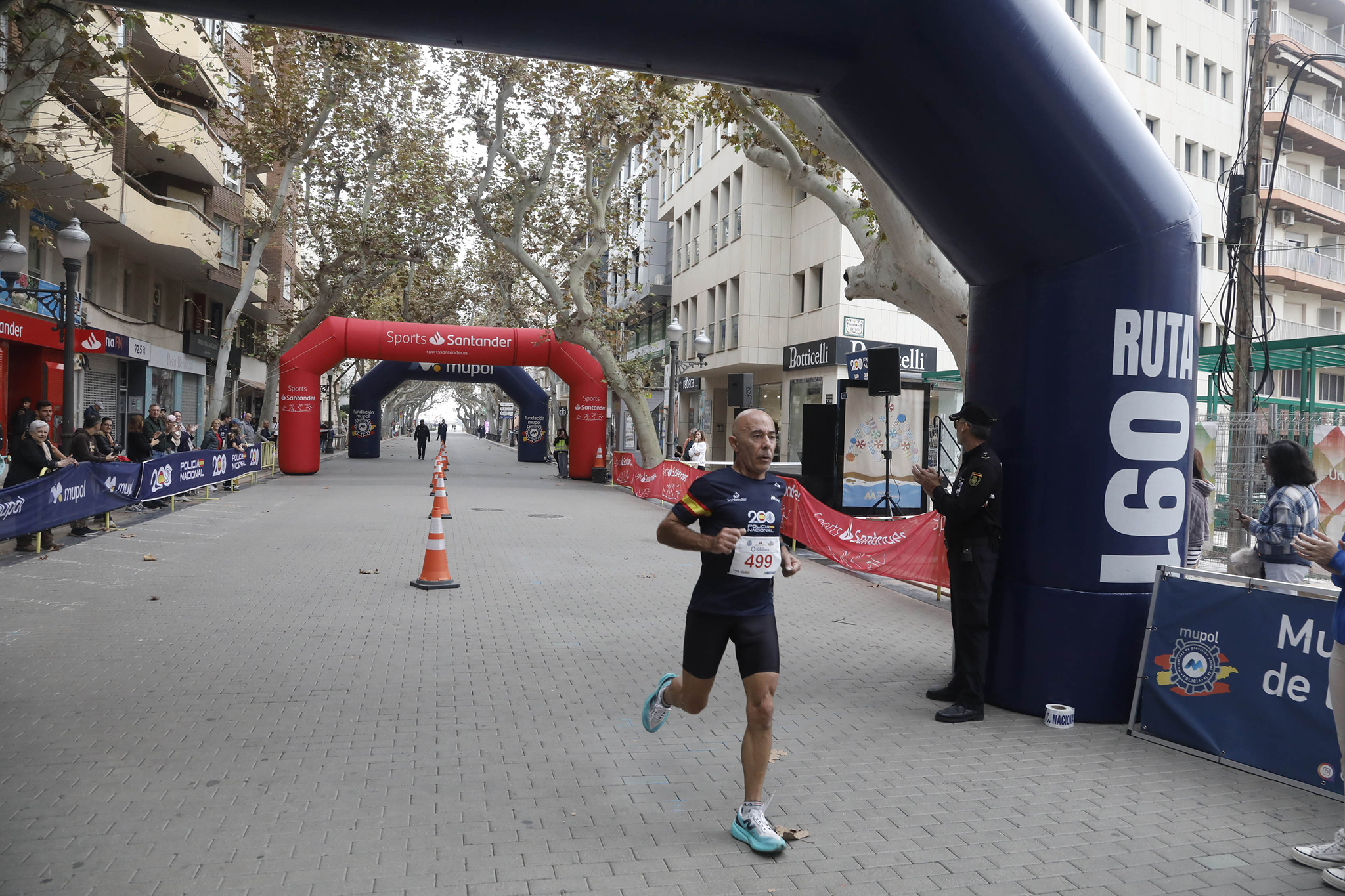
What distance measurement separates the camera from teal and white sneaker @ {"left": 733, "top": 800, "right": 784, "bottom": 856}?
3889 millimetres

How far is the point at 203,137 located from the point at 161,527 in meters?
18.3

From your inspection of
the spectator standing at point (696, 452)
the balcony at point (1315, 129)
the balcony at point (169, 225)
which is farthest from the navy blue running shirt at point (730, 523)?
the balcony at point (1315, 129)

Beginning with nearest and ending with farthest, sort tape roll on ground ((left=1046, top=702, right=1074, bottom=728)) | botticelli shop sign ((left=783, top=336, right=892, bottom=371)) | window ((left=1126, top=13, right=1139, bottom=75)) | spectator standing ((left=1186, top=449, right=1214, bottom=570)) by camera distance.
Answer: tape roll on ground ((left=1046, top=702, right=1074, bottom=728)), spectator standing ((left=1186, top=449, right=1214, bottom=570)), botticelli shop sign ((left=783, top=336, right=892, bottom=371)), window ((left=1126, top=13, right=1139, bottom=75))

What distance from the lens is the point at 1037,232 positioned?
5.74 m

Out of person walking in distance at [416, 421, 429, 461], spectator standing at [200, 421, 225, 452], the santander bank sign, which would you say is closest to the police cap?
spectator standing at [200, 421, 225, 452]

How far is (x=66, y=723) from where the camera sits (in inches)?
209

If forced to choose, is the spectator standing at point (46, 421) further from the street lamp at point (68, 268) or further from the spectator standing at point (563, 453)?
the spectator standing at point (563, 453)

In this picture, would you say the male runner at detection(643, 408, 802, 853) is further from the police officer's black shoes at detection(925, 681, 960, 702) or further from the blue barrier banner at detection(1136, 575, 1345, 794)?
the blue barrier banner at detection(1136, 575, 1345, 794)

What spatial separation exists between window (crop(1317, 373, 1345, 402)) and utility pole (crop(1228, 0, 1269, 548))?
28028 millimetres

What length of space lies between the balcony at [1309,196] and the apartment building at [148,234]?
3635cm

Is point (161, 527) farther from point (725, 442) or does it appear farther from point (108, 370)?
point (725, 442)

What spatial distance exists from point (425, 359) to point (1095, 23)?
22.6 m

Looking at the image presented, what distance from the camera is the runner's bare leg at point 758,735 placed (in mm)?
3979

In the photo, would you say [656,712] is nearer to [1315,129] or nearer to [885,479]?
[885,479]
